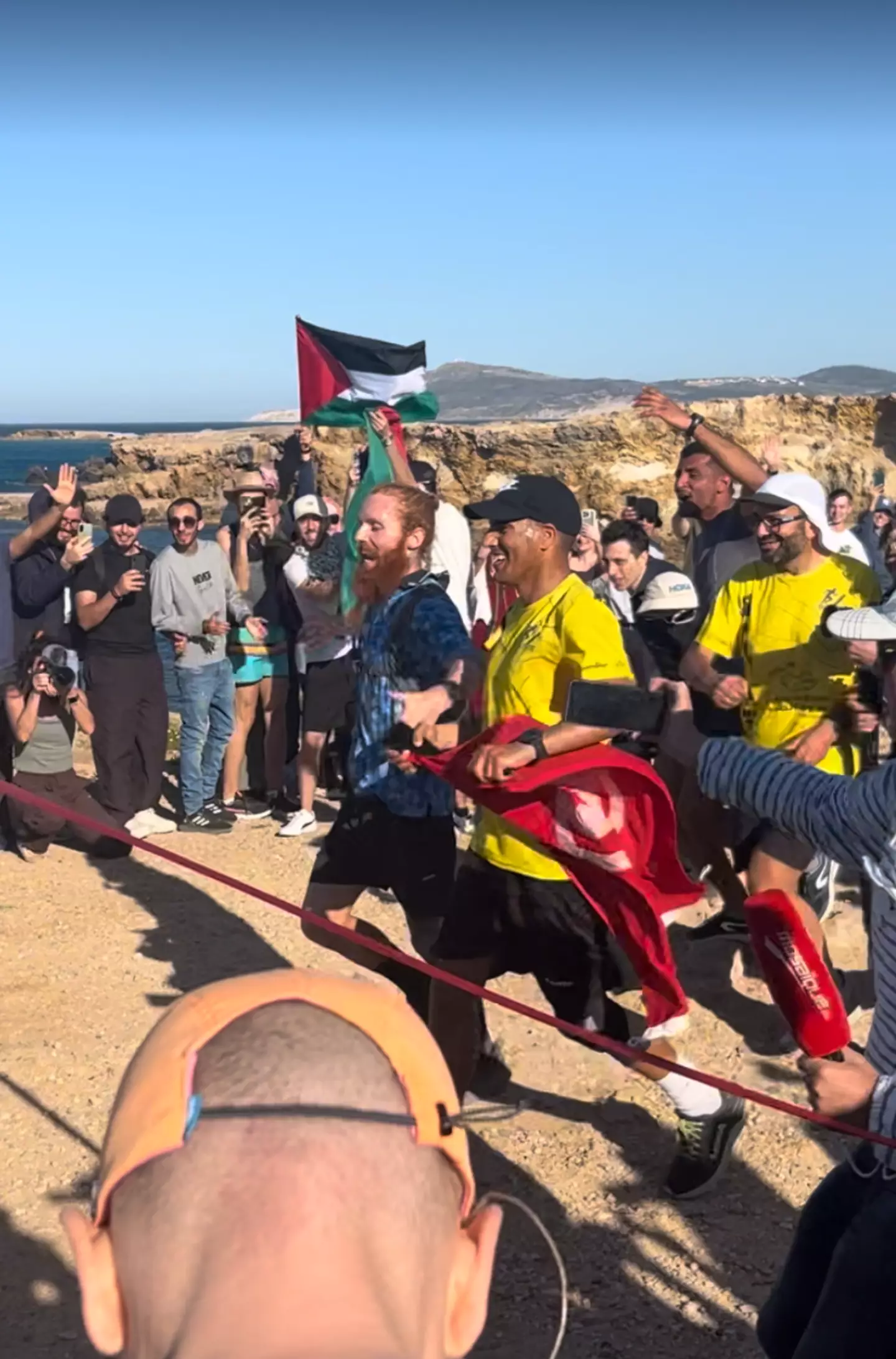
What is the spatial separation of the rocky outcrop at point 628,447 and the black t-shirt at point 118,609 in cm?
1684

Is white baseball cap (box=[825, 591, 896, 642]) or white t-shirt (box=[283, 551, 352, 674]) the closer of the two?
white baseball cap (box=[825, 591, 896, 642])

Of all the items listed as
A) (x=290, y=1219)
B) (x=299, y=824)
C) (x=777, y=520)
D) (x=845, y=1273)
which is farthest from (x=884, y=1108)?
(x=299, y=824)

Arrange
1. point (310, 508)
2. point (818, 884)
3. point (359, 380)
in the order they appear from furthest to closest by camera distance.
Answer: point (359, 380)
point (310, 508)
point (818, 884)

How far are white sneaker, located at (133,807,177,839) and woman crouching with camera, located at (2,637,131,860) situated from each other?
352mm

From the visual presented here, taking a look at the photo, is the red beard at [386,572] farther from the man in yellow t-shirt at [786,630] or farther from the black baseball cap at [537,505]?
the man in yellow t-shirt at [786,630]

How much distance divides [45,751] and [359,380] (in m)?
3.87

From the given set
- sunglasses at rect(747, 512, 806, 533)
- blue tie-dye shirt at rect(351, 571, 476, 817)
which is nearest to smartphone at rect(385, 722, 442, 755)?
blue tie-dye shirt at rect(351, 571, 476, 817)

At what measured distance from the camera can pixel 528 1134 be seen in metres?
4.36

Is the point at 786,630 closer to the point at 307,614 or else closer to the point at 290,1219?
the point at 307,614

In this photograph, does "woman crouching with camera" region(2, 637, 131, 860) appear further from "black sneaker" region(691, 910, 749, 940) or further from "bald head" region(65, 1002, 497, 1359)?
"bald head" region(65, 1002, 497, 1359)

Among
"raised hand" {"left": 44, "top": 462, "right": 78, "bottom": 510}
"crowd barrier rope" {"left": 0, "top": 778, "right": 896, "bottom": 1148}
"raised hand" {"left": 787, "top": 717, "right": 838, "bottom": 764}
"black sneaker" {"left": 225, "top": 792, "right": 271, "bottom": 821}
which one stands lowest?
"black sneaker" {"left": 225, "top": 792, "right": 271, "bottom": 821}

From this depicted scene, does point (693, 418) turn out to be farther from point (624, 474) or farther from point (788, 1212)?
point (624, 474)

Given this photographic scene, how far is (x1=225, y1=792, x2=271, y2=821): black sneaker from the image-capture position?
8281mm

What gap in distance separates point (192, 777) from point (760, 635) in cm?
440
